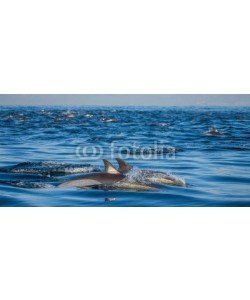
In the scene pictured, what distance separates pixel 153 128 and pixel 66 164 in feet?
6.25

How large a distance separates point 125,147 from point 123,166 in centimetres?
39

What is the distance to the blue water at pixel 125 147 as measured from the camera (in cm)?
1040

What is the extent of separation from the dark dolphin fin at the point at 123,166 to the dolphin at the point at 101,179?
4.8 inches

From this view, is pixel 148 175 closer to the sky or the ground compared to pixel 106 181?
closer to the sky

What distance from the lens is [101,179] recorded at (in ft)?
35.4

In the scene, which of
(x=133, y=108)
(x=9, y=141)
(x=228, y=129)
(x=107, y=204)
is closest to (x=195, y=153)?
(x=228, y=129)

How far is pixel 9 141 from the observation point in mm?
11008

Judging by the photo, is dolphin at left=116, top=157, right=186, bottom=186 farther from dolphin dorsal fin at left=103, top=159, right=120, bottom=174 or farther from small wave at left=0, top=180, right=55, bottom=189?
small wave at left=0, top=180, right=55, bottom=189

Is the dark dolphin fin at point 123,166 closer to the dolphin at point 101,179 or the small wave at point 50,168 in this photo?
the dolphin at point 101,179

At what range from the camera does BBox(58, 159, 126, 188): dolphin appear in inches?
422

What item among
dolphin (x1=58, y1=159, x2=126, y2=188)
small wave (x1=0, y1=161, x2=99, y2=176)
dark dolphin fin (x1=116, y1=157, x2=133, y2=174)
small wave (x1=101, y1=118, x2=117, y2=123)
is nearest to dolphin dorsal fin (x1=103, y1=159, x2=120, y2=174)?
dolphin (x1=58, y1=159, x2=126, y2=188)
